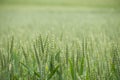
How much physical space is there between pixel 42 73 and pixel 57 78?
Answer: 8 cm

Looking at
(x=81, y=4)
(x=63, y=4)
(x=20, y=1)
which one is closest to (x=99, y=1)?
(x=81, y=4)

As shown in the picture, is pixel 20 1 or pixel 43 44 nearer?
pixel 43 44

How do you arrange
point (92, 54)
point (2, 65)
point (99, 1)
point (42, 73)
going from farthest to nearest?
point (99, 1) → point (92, 54) → point (2, 65) → point (42, 73)

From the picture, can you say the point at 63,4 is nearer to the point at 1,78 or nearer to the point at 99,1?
the point at 99,1

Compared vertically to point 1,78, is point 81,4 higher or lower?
higher

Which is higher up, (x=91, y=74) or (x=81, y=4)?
(x=81, y=4)

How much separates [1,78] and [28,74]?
90mm

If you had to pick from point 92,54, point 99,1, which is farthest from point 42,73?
point 99,1

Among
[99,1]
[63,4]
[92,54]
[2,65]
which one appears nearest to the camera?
[2,65]

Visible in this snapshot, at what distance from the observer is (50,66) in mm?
883

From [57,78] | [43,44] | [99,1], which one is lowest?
[57,78]

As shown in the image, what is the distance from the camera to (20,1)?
7.88m

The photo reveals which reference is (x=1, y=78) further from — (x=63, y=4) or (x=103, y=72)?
(x=63, y=4)

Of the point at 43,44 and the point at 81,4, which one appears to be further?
the point at 81,4
